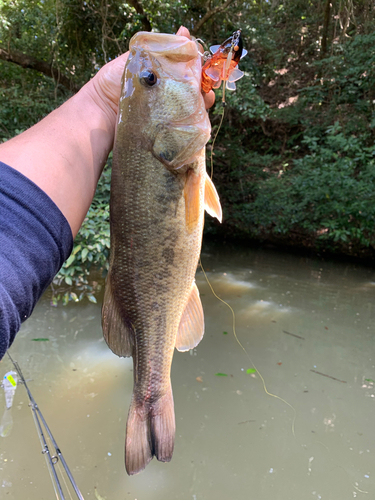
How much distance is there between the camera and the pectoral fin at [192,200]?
122cm

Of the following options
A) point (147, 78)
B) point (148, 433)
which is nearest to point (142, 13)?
point (147, 78)

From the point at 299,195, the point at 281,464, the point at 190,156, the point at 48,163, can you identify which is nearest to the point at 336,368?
the point at 281,464

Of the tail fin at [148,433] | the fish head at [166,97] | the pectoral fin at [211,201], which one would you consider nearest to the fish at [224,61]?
the fish head at [166,97]

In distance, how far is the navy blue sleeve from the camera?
0.77m

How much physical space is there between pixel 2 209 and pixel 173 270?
1.99 feet

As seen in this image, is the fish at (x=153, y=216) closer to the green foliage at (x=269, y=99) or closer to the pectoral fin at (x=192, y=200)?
the pectoral fin at (x=192, y=200)

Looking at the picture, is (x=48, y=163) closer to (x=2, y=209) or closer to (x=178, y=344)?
(x=2, y=209)

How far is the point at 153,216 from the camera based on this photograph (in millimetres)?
1176

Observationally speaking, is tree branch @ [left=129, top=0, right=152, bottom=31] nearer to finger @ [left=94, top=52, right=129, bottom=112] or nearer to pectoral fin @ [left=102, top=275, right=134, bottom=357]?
finger @ [left=94, top=52, right=129, bottom=112]

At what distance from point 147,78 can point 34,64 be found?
24.9ft

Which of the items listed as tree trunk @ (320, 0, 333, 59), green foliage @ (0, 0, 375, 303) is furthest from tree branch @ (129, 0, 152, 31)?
tree trunk @ (320, 0, 333, 59)

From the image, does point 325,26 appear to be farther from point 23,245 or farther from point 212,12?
point 23,245

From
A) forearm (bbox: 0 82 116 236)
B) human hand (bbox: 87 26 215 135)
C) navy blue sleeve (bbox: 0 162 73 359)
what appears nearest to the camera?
navy blue sleeve (bbox: 0 162 73 359)

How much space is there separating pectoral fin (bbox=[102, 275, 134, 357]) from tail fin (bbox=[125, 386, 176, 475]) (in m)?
0.21
